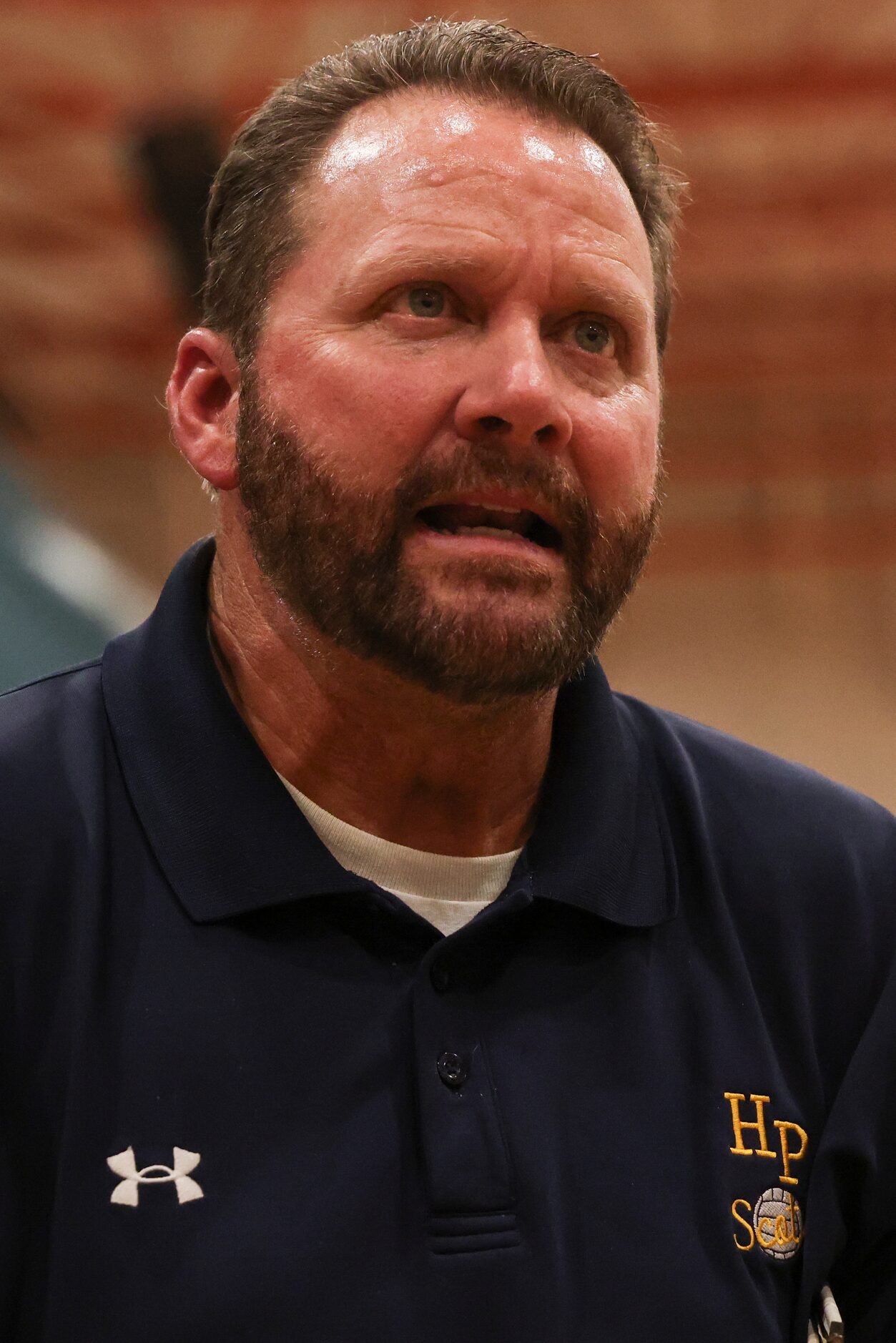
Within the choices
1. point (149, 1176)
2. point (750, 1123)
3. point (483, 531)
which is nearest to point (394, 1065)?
point (149, 1176)

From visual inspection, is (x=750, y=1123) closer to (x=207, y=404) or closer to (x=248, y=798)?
(x=248, y=798)

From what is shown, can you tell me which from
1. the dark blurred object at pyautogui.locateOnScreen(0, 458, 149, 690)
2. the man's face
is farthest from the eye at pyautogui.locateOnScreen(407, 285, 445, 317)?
the dark blurred object at pyautogui.locateOnScreen(0, 458, 149, 690)

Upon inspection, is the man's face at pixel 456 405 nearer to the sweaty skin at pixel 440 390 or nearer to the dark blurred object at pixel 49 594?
the sweaty skin at pixel 440 390

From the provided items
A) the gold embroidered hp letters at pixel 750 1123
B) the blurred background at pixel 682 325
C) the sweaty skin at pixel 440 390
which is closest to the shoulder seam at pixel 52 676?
the sweaty skin at pixel 440 390

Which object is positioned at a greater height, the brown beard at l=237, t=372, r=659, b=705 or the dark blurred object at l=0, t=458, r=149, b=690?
the dark blurred object at l=0, t=458, r=149, b=690

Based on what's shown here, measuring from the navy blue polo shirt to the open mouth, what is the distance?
0.22 meters

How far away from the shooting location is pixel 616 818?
4.19 ft

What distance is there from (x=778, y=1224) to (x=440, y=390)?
0.73 m

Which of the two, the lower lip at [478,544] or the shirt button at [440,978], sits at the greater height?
the lower lip at [478,544]

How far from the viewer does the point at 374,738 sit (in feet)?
4.08

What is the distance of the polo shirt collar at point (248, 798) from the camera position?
1119 millimetres

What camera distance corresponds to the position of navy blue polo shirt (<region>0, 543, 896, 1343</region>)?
39.4 inches

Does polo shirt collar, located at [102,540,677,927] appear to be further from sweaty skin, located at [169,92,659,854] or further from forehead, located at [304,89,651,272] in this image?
forehead, located at [304,89,651,272]

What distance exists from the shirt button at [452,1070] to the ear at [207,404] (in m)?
0.55
